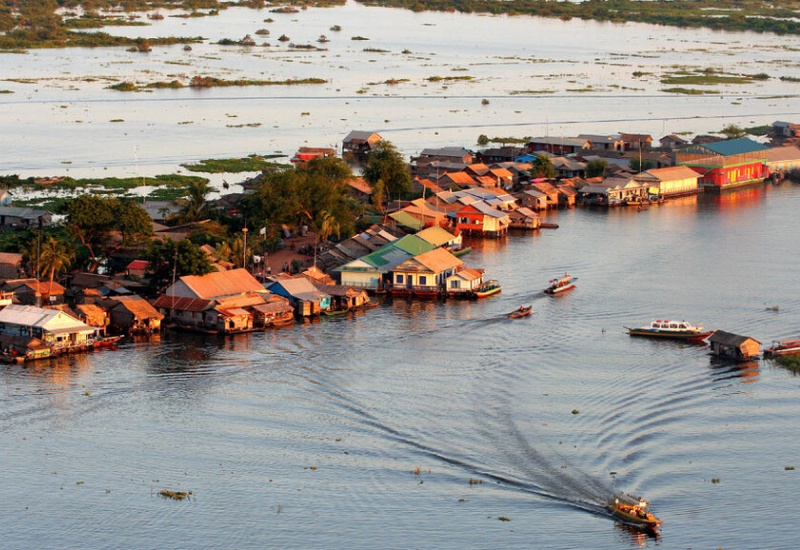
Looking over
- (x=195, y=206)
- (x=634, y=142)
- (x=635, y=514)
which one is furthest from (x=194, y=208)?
(x=634, y=142)

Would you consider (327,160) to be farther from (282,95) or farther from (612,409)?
(282,95)

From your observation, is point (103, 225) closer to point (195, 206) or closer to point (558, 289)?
point (195, 206)

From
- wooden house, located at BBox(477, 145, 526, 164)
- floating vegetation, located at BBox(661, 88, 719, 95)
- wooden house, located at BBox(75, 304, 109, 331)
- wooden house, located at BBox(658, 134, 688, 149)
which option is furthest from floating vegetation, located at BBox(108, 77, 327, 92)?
wooden house, located at BBox(75, 304, 109, 331)

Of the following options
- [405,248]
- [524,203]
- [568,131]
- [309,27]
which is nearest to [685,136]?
[568,131]

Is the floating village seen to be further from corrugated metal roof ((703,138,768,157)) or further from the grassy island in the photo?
the grassy island

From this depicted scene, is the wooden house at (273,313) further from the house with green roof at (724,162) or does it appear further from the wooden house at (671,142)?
the wooden house at (671,142)

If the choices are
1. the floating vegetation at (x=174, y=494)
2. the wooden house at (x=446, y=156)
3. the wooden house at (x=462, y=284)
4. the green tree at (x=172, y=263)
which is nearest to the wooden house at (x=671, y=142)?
the wooden house at (x=446, y=156)
